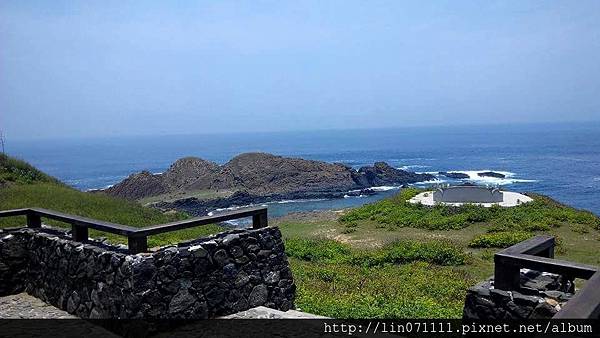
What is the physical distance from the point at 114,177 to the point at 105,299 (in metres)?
102

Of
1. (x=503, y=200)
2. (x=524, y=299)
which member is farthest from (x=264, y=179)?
(x=524, y=299)

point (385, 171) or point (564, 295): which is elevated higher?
point (564, 295)

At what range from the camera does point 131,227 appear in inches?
264

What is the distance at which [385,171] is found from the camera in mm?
75812

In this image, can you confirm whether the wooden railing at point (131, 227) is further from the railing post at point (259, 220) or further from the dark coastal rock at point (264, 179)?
the dark coastal rock at point (264, 179)

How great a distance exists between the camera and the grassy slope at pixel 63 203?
52.4ft

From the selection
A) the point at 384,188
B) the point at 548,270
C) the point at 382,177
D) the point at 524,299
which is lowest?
the point at 384,188

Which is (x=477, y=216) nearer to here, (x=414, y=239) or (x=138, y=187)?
(x=414, y=239)

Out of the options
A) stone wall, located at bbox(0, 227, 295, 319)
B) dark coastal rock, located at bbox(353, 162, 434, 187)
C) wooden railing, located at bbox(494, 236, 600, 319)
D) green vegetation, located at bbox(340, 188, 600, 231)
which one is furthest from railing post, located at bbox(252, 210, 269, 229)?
dark coastal rock, located at bbox(353, 162, 434, 187)

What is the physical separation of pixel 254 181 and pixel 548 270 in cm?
6599

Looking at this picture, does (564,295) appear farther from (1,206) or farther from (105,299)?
(1,206)

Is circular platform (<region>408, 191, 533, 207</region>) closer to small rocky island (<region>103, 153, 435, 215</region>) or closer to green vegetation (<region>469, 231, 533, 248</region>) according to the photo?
green vegetation (<region>469, 231, 533, 248</region>)

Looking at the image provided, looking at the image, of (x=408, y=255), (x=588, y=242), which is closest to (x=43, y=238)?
(x=408, y=255)

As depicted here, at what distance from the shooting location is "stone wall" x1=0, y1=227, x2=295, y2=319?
266 inches
